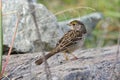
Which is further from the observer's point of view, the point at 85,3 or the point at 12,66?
the point at 85,3

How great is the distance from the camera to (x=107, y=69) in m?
4.68

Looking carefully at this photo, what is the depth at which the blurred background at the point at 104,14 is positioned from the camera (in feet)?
29.0

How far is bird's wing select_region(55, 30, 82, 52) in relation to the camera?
17.2 ft

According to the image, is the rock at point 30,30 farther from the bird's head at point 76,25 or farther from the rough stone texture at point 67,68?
the rough stone texture at point 67,68

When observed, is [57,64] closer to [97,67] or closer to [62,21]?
[97,67]

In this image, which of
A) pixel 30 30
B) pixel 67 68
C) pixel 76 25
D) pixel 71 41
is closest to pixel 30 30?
pixel 30 30

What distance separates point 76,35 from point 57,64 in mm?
637

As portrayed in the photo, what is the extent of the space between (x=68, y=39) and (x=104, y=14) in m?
4.16

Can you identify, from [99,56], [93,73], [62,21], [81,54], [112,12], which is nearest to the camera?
[93,73]

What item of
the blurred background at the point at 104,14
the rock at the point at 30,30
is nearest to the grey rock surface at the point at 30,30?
the rock at the point at 30,30

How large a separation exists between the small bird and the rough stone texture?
104 millimetres

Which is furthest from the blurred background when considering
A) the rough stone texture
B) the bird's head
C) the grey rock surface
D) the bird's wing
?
the rough stone texture

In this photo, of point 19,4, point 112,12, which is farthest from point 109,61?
point 112,12

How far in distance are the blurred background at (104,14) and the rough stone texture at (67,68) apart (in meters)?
3.03
